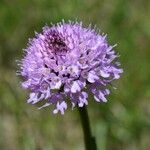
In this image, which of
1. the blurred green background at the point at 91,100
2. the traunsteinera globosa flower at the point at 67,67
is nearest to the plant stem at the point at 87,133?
the traunsteinera globosa flower at the point at 67,67

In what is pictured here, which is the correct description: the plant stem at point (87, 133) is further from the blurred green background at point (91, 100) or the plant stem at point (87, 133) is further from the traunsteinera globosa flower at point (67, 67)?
the blurred green background at point (91, 100)

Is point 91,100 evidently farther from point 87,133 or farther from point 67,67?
point 67,67

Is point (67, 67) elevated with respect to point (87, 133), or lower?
elevated

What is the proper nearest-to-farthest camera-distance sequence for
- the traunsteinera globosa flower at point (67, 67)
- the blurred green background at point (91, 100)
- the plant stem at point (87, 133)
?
1. the traunsteinera globosa flower at point (67, 67)
2. the plant stem at point (87, 133)
3. the blurred green background at point (91, 100)

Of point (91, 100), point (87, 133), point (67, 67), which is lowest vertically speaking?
point (87, 133)

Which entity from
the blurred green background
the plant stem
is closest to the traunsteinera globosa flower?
the plant stem

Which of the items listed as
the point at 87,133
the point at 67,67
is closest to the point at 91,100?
the point at 87,133

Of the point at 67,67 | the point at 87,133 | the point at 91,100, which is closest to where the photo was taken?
the point at 67,67
